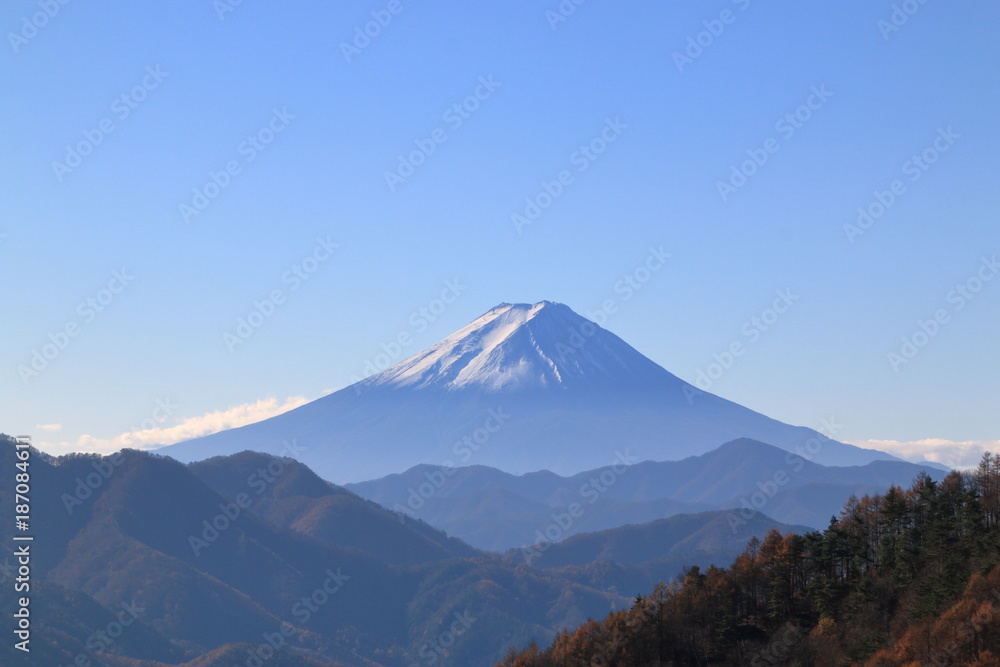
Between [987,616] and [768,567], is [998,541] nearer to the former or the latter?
[987,616]

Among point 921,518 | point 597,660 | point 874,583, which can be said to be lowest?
point 597,660

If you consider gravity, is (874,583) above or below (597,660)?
above

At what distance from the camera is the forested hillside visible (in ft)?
304

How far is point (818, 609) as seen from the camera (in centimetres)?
10631

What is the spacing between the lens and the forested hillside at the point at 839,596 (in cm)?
9256

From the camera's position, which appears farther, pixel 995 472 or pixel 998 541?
pixel 995 472

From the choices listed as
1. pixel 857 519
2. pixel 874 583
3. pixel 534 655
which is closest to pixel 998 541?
pixel 874 583

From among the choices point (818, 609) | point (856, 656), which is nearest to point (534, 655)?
point (818, 609)

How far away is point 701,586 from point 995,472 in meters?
35.9

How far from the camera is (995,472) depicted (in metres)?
119

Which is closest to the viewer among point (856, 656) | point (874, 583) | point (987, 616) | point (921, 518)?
point (987, 616)

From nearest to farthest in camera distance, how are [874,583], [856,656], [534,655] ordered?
[856,656] → [874,583] → [534,655]

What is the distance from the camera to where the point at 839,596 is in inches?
4218

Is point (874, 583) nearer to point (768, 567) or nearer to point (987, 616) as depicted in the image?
point (768, 567)
